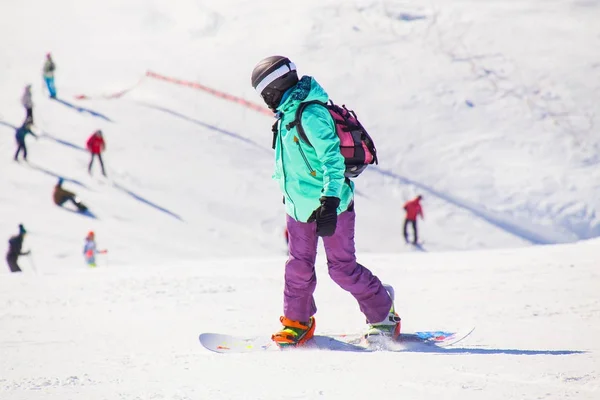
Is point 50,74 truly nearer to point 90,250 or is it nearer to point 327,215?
point 90,250

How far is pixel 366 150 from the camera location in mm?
4172

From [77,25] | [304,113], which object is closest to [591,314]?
[304,113]

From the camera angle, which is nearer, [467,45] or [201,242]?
[201,242]

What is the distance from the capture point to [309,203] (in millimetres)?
4086

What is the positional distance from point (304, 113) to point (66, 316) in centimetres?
242

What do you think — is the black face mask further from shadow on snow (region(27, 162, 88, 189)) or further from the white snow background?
shadow on snow (region(27, 162, 88, 189))

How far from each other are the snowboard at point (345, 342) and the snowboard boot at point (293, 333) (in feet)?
0.10

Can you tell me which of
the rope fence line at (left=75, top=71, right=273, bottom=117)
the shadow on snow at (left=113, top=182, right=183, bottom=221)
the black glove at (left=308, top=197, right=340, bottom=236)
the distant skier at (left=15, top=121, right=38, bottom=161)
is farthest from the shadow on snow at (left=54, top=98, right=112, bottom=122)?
the black glove at (left=308, top=197, right=340, bottom=236)

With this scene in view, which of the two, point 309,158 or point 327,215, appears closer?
point 327,215

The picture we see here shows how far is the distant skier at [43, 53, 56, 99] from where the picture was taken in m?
22.0

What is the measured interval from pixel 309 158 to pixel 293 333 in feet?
3.40

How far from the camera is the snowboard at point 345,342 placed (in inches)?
166

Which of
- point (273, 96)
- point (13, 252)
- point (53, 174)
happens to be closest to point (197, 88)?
point (53, 174)

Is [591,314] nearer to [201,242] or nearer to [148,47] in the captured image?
[201,242]
